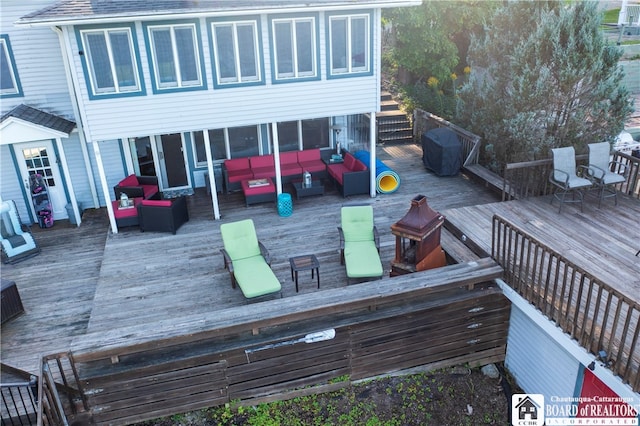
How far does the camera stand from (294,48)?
33.0ft

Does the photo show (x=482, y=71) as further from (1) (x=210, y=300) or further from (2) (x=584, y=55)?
(1) (x=210, y=300)

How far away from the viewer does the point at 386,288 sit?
23.3 feet

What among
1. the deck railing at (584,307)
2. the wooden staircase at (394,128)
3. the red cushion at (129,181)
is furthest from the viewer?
the wooden staircase at (394,128)

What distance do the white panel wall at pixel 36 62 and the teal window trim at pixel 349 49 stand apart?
5.63m

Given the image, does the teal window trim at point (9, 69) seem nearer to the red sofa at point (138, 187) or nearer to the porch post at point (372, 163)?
the red sofa at point (138, 187)

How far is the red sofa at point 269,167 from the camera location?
38.6ft

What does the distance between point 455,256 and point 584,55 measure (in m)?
5.85

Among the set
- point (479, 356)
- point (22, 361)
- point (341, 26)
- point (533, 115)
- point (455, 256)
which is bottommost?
point (479, 356)

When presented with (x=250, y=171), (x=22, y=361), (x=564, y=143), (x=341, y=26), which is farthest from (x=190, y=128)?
(x=564, y=143)

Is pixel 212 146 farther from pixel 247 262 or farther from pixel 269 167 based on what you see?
pixel 247 262

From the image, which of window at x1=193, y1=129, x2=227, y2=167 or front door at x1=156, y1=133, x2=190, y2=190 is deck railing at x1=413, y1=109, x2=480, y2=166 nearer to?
window at x1=193, y1=129, x2=227, y2=167

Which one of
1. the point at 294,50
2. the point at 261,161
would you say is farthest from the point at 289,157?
the point at 294,50

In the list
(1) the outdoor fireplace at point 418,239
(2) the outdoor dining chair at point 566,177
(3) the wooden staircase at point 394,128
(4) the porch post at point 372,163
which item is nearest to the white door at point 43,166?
(4) the porch post at point 372,163

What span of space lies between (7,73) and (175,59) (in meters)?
3.74
